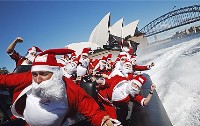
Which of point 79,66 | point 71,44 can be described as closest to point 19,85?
point 79,66

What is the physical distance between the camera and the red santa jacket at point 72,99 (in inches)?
84.4

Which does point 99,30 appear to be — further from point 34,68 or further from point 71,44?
point 34,68

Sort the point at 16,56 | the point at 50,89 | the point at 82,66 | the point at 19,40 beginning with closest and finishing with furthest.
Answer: the point at 50,89
the point at 19,40
the point at 16,56
the point at 82,66

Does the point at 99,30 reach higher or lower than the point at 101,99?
higher

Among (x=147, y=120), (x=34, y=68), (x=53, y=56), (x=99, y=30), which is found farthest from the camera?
(x=99, y=30)

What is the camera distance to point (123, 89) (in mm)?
3523

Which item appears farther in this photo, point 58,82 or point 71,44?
point 71,44

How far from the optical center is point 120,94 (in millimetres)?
3473

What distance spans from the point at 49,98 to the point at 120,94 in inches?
65.7

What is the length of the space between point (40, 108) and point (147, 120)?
1203 millimetres

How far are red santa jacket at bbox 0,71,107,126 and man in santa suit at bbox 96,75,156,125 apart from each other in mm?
1203

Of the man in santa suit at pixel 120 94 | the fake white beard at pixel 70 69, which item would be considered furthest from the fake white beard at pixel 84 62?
the man in santa suit at pixel 120 94

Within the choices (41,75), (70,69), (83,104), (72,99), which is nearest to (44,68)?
(41,75)

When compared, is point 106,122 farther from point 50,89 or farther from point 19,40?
point 19,40
